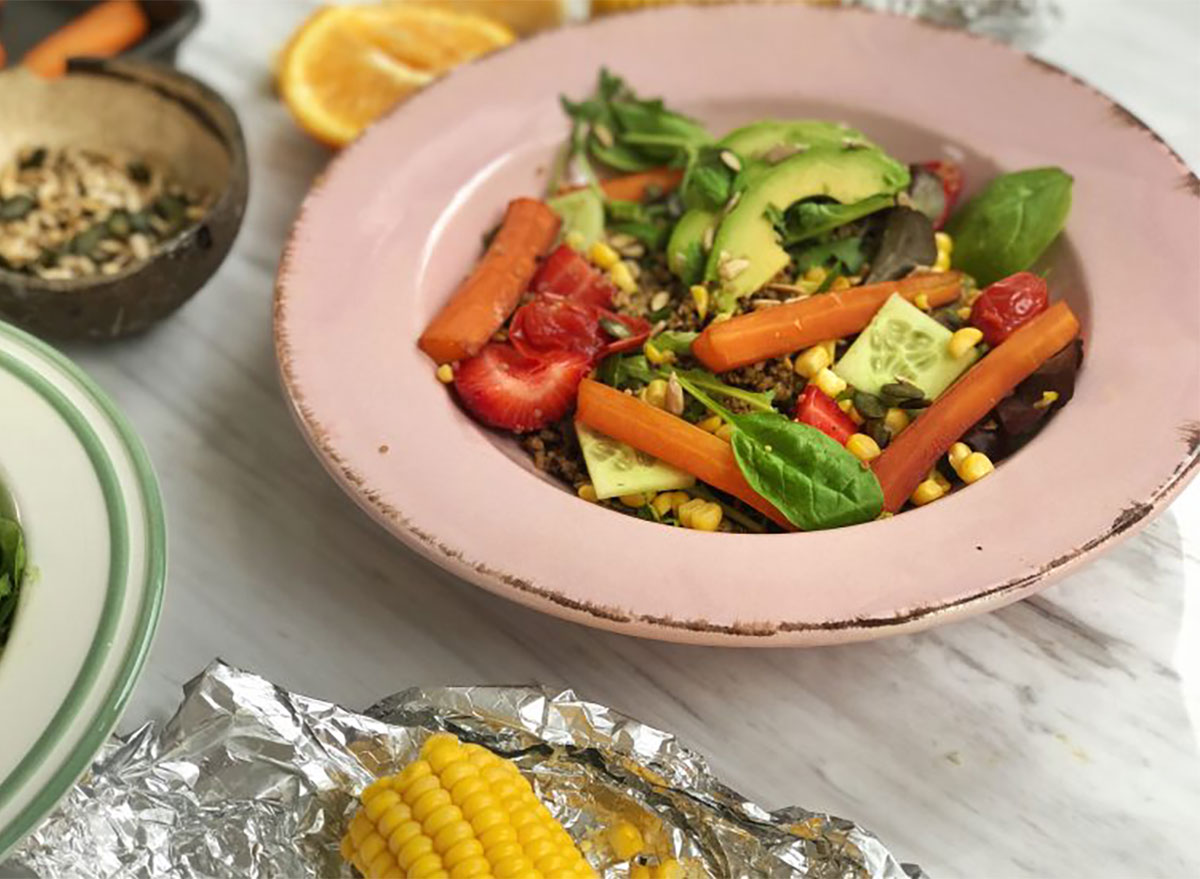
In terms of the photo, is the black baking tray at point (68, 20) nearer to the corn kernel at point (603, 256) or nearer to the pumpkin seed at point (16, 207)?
the pumpkin seed at point (16, 207)

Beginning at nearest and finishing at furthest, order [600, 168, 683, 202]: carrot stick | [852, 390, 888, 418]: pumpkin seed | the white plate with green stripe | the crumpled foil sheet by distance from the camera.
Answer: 1. the white plate with green stripe
2. the crumpled foil sheet
3. [852, 390, 888, 418]: pumpkin seed
4. [600, 168, 683, 202]: carrot stick

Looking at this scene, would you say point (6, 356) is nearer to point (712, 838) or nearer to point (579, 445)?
point (579, 445)

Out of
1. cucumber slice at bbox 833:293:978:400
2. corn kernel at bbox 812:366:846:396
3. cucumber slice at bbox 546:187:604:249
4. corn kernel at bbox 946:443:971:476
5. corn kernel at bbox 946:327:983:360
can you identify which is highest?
corn kernel at bbox 946:327:983:360

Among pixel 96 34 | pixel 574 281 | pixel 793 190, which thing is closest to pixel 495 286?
pixel 574 281

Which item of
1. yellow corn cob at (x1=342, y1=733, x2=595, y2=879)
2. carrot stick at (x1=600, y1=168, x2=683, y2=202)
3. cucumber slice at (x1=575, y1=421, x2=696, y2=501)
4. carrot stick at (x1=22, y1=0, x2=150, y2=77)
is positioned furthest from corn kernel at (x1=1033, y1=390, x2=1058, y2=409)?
carrot stick at (x1=22, y1=0, x2=150, y2=77)

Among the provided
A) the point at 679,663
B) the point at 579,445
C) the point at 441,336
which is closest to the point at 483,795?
the point at 679,663

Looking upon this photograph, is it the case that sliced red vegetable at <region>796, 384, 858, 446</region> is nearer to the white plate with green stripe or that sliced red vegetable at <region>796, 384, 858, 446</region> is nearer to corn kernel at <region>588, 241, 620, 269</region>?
corn kernel at <region>588, 241, 620, 269</region>

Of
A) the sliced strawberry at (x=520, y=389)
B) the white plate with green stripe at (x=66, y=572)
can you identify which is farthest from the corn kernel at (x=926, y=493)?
the white plate with green stripe at (x=66, y=572)
